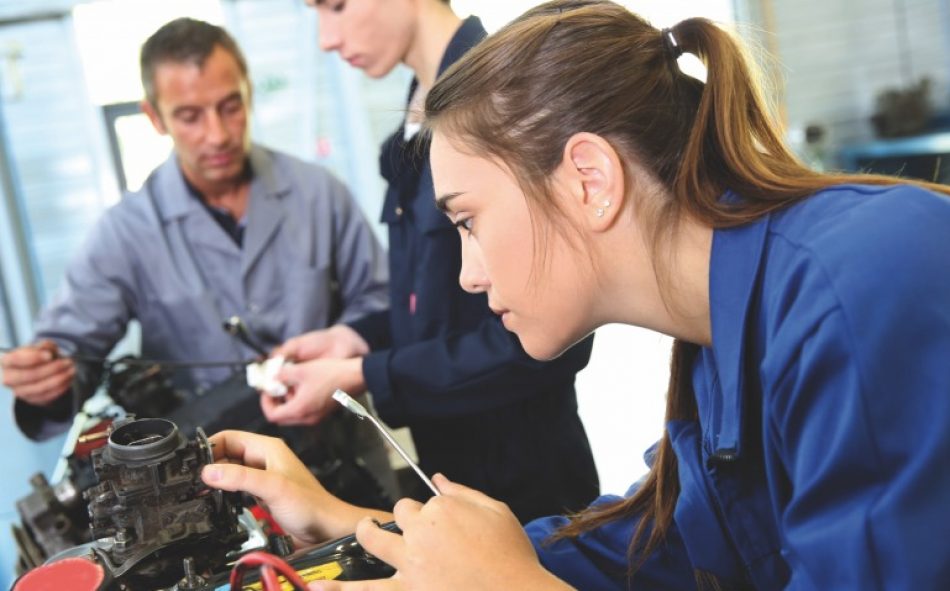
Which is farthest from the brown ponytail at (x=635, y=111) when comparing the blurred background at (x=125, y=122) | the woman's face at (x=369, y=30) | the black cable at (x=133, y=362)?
the blurred background at (x=125, y=122)

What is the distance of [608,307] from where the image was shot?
1.04 metres

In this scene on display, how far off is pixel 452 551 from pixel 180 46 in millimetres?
1564

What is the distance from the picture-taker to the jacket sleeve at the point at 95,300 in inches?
80.5

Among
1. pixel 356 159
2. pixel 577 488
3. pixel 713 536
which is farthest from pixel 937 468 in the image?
pixel 356 159

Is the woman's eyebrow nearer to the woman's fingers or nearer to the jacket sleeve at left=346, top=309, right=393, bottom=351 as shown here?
the woman's fingers

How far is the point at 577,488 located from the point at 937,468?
99 cm

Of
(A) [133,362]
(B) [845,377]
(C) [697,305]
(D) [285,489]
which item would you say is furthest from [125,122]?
(B) [845,377]

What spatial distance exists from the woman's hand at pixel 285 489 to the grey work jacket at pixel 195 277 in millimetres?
877

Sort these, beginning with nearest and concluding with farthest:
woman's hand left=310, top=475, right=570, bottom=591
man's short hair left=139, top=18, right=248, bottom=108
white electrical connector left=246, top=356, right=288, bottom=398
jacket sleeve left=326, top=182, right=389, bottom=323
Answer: woman's hand left=310, top=475, right=570, bottom=591
white electrical connector left=246, top=356, right=288, bottom=398
man's short hair left=139, top=18, right=248, bottom=108
jacket sleeve left=326, top=182, right=389, bottom=323

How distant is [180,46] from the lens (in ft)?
6.70

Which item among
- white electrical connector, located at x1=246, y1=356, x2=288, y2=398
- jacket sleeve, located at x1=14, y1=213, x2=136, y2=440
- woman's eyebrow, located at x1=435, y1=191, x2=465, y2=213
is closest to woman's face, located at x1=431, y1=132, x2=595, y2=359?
woman's eyebrow, located at x1=435, y1=191, x2=465, y2=213

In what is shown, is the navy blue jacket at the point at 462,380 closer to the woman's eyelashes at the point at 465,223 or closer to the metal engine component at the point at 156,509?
the woman's eyelashes at the point at 465,223

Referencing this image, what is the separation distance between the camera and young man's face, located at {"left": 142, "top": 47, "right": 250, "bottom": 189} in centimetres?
204

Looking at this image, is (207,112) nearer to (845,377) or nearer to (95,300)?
(95,300)
